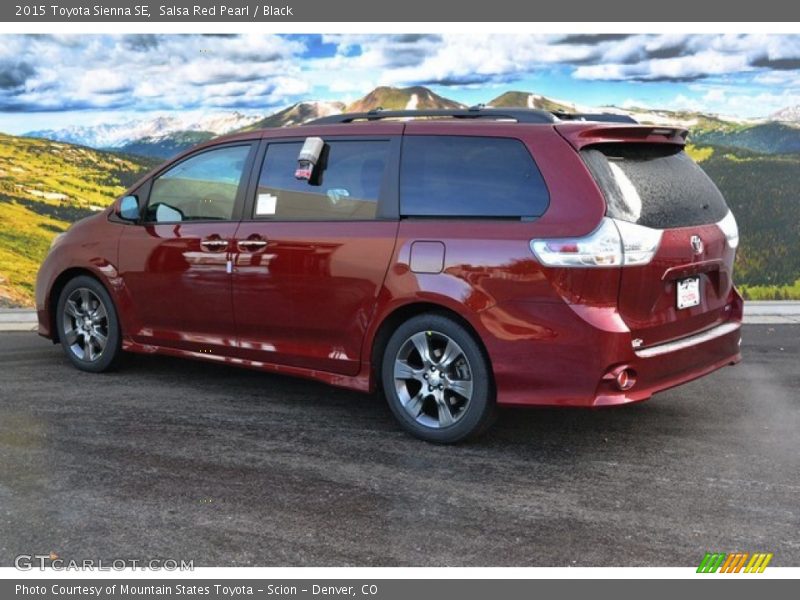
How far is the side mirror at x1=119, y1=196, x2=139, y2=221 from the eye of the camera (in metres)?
6.56

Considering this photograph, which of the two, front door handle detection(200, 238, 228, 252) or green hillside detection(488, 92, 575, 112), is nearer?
front door handle detection(200, 238, 228, 252)

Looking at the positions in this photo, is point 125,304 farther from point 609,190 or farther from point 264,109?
point 264,109

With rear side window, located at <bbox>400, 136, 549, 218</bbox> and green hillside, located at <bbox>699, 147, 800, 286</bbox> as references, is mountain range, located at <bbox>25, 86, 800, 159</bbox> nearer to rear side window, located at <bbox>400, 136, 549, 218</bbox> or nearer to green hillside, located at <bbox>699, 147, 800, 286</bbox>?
green hillside, located at <bbox>699, 147, 800, 286</bbox>

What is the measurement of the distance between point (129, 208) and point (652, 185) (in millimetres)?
3592

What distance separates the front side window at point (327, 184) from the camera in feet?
17.7

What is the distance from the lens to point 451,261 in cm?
495

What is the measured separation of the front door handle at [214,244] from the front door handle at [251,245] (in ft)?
0.41

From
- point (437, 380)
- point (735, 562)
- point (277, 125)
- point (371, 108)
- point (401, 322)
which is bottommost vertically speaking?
point (735, 562)

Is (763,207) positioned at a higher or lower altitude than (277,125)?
lower

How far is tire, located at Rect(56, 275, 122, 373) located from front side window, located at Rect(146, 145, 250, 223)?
0.73 meters

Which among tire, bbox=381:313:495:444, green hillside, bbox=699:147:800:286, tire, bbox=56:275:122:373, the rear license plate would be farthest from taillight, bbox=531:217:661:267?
green hillside, bbox=699:147:800:286

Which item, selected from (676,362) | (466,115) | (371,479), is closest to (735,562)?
(676,362)

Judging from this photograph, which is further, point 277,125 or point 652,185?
point 277,125

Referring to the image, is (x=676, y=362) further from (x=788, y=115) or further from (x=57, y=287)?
(x=788, y=115)
